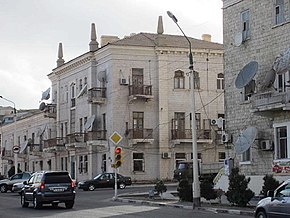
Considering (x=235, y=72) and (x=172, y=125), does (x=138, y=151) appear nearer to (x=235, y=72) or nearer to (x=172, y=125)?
(x=172, y=125)

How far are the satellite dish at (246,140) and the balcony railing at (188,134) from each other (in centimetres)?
2641

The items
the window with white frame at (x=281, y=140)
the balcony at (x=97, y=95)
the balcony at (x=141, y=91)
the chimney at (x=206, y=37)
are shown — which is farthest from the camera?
the chimney at (x=206, y=37)

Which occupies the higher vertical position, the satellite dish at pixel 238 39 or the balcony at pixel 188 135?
the satellite dish at pixel 238 39

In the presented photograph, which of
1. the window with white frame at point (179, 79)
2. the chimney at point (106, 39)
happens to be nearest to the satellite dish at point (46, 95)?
the chimney at point (106, 39)

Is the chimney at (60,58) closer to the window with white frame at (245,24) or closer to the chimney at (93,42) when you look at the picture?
the chimney at (93,42)

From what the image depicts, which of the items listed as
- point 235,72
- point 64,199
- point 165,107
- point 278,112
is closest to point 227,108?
point 235,72

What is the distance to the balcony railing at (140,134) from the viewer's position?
58094 mm

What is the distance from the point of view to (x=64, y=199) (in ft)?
93.9

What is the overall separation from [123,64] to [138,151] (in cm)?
804

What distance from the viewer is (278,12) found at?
32562 millimetres

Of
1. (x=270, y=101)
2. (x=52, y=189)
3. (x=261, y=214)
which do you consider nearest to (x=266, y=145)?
(x=270, y=101)

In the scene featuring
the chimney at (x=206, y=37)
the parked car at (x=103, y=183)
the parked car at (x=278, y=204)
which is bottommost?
the parked car at (x=103, y=183)

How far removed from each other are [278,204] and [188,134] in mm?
42222

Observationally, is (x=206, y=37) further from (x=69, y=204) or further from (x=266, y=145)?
(x=69, y=204)
